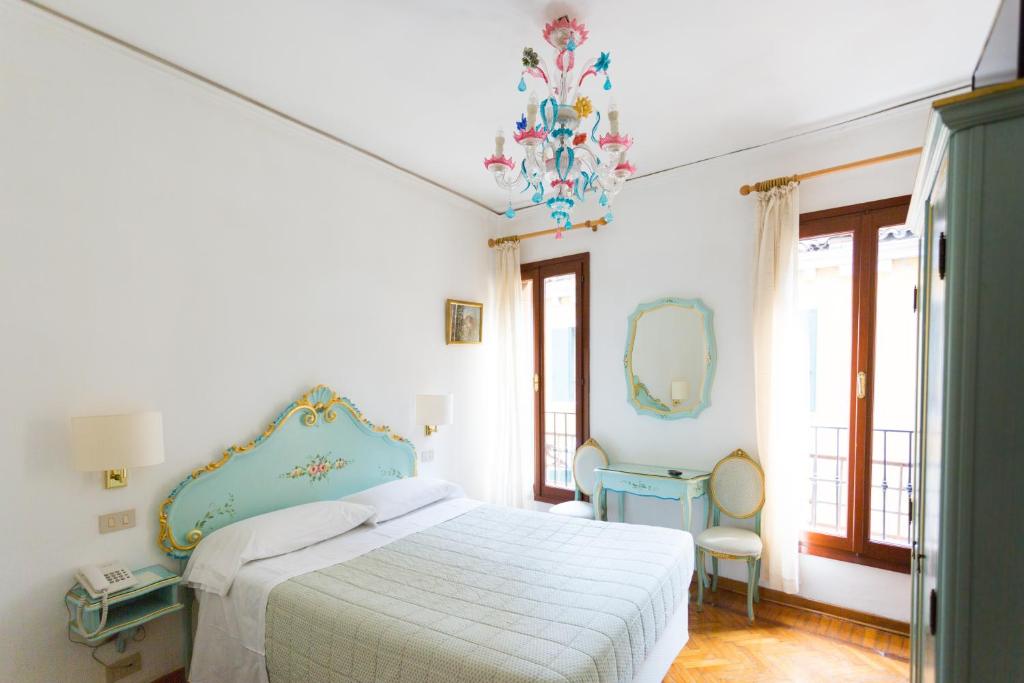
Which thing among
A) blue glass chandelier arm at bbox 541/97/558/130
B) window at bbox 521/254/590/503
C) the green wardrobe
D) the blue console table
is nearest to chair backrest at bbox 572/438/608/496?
the blue console table

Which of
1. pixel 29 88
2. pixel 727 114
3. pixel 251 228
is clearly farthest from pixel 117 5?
pixel 727 114

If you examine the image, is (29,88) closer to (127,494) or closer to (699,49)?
(127,494)

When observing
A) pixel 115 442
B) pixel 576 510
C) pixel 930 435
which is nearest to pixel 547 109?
pixel 930 435

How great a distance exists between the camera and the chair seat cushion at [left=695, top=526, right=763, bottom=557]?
2994 millimetres

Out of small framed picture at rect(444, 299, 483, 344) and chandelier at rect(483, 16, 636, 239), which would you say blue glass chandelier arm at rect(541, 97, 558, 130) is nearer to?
chandelier at rect(483, 16, 636, 239)

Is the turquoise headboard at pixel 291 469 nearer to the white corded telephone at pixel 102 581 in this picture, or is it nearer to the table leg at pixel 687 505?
the white corded telephone at pixel 102 581

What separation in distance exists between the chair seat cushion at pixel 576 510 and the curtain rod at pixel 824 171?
2520 millimetres

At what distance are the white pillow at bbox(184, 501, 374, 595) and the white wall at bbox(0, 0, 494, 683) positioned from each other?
0.95 feet

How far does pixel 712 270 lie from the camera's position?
3547 mm

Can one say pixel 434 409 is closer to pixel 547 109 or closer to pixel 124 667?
pixel 124 667

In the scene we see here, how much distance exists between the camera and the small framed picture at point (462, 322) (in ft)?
13.6

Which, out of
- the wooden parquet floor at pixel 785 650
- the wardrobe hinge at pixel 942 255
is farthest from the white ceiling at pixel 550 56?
the wooden parquet floor at pixel 785 650

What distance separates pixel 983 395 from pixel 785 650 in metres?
2.55

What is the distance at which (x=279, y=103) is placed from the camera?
9.13ft
